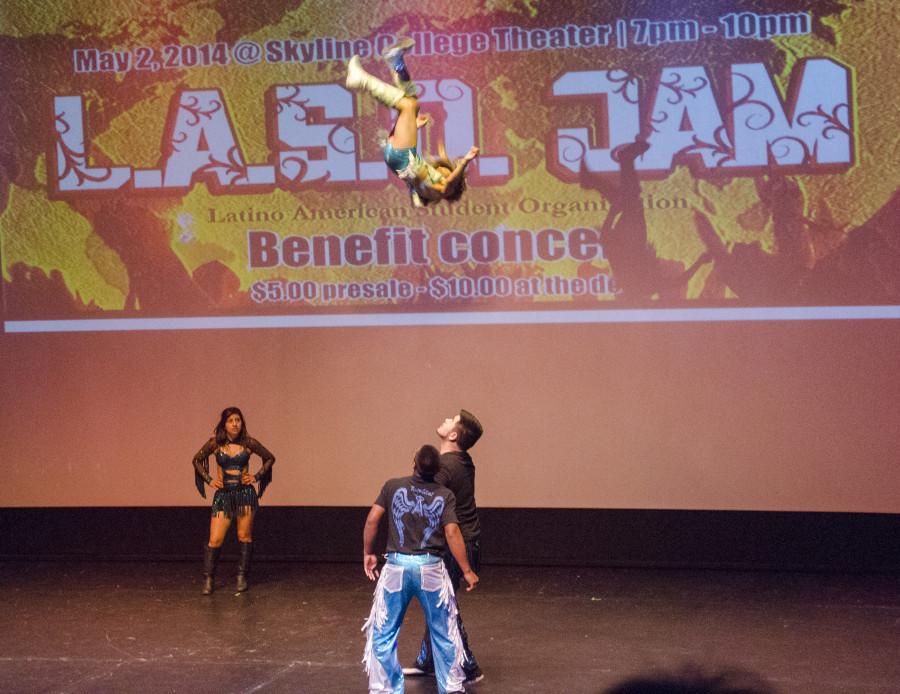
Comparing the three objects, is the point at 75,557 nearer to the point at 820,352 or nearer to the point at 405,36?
the point at 405,36

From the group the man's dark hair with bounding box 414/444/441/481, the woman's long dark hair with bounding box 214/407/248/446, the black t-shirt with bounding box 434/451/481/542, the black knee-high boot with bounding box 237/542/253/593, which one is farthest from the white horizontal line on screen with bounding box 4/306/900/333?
the man's dark hair with bounding box 414/444/441/481

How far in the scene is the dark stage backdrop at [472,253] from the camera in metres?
7.76

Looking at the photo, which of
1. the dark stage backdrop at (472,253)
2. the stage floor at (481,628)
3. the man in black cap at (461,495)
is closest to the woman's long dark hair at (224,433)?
the dark stage backdrop at (472,253)

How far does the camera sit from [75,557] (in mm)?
9000

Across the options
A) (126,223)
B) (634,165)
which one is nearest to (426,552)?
(634,165)

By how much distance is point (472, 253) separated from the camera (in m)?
8.14

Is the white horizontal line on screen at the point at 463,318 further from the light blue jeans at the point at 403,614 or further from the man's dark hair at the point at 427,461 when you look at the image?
the light blue jeans at the point at 403,614

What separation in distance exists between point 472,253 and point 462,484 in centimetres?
222

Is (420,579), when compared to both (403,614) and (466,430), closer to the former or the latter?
(403,614)

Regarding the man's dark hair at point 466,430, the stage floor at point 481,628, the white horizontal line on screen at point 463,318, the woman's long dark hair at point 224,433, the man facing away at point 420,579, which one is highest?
the white horizontal line on screen at point 463,318

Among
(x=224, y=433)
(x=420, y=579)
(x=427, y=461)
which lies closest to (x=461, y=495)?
(x=427, y=461)

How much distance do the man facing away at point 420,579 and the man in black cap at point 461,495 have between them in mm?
369

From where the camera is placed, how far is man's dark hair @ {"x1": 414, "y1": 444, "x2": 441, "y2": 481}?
5820 mm

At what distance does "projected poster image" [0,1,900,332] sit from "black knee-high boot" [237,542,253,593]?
1.43 metres
